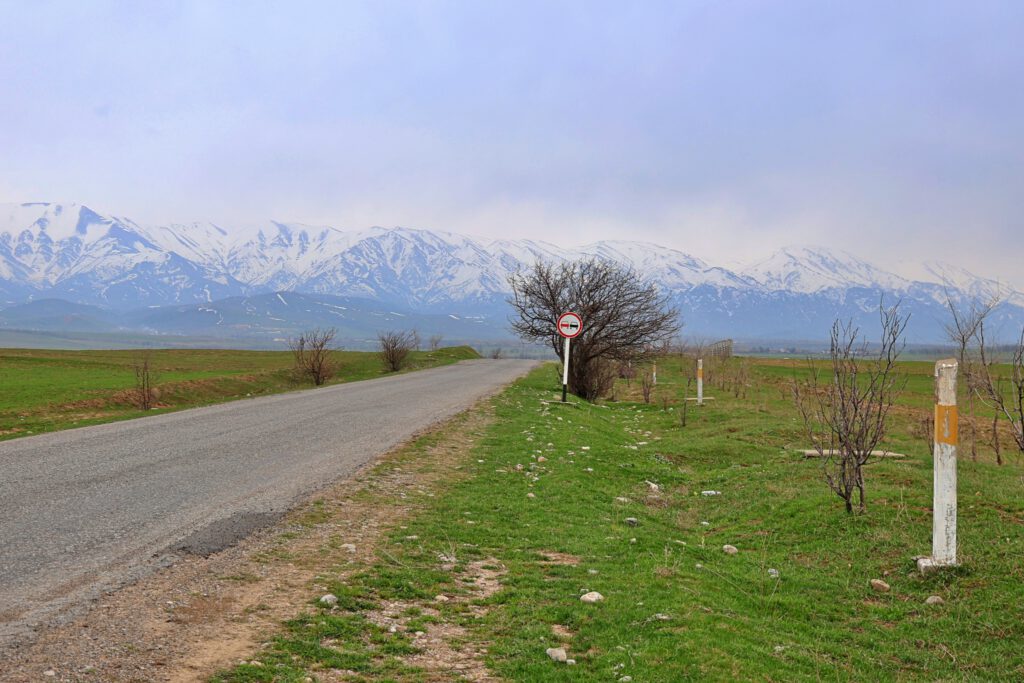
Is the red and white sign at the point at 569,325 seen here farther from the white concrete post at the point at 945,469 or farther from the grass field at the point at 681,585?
the white concrete post at the point at 945,469

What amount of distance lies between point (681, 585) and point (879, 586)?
224 centimetres

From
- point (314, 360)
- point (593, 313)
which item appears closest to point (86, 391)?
point (314, 360)

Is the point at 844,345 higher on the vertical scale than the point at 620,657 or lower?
higher

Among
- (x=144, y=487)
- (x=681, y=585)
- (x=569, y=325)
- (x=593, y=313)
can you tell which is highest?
(x=593, y=313)

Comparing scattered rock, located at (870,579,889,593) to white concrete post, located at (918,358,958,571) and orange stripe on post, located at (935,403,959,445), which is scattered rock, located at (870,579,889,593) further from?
orange stripe on post, located at (935,403,959,445)

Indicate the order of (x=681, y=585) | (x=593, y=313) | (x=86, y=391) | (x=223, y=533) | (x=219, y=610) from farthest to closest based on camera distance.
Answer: (x=86, y=391), (x=593, y=313), (x=223, y=533), (x=681, y=585), (x=219, y=610)

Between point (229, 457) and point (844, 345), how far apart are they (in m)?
10.8

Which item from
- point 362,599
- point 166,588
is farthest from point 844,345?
point 166,588

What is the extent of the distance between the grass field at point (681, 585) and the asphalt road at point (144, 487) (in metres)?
1.78

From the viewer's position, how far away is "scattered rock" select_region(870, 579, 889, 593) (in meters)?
6.95

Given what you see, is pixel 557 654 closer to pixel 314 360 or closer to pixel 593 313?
pixel 593 313

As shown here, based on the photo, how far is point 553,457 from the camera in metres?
13.8

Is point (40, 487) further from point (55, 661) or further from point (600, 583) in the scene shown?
A: point (600, 583)

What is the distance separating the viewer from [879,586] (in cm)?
700
